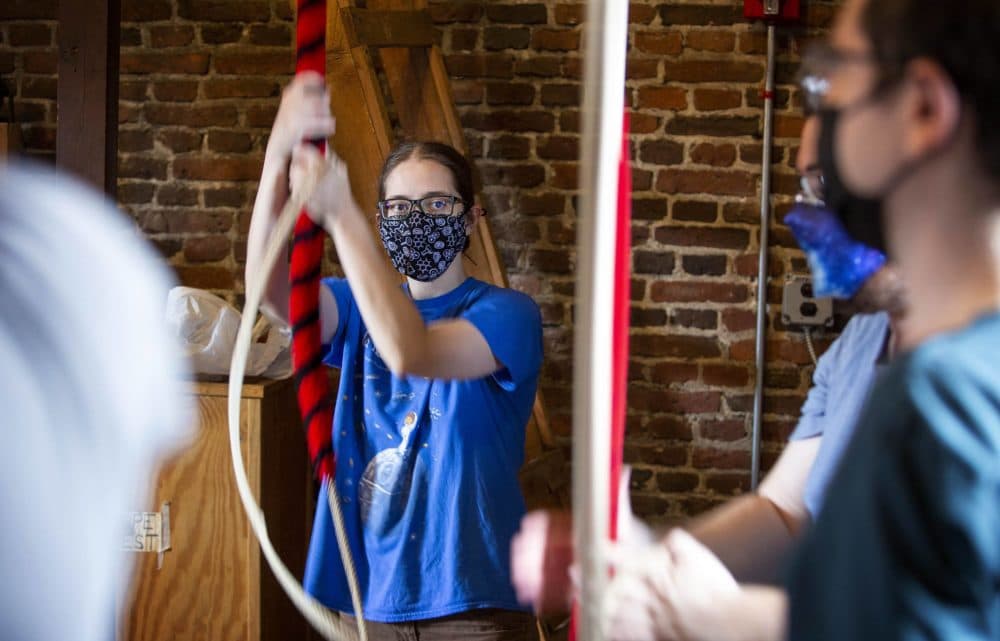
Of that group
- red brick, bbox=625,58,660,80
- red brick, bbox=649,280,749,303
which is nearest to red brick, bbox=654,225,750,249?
red brick, bbox=649,280,749,303

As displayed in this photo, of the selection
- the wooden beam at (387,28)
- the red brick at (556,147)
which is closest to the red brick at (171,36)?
the wooden beam at (387,28)

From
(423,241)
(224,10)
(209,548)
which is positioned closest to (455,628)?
(423,241)

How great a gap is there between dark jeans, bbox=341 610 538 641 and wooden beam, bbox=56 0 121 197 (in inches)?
37.1

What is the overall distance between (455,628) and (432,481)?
0.22m

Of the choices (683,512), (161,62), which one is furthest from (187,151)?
(683,512)

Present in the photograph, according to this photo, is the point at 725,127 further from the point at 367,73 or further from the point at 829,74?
the point at 829,74

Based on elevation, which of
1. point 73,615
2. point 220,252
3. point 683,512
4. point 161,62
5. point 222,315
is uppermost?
point 161,62

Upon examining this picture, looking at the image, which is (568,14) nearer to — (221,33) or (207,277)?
(221,33)

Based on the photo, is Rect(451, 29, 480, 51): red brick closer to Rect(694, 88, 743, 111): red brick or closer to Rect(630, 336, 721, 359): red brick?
Rect(694, 88, 743, 111): red brick

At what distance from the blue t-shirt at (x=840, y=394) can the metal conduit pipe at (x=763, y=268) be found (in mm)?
1580

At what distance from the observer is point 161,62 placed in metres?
2.85

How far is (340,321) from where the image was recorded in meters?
1.65

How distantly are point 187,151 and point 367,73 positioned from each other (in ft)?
2.40

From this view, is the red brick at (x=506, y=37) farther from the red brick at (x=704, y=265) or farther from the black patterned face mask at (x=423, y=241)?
the black patterned face mask at (x=423, y=241)
